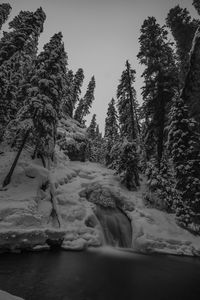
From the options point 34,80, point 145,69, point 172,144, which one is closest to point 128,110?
point 145,69

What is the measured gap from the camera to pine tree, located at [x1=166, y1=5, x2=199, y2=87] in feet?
84.1

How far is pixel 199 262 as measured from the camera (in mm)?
14367

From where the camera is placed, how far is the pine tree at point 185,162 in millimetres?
17516

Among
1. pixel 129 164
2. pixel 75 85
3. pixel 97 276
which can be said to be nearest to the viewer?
pixel 97 276

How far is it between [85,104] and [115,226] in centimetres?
4357

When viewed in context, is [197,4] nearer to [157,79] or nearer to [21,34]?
[157,79]

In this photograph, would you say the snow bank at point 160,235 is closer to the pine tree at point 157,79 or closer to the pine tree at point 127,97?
the pine tree at point 157,79

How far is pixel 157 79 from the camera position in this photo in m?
24.3

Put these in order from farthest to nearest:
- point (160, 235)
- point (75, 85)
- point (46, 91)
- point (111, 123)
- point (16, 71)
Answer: point (75, 85), point (111, 123), point (16, 71), point (46, 91), point (160, 235)

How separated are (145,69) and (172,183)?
534 inches

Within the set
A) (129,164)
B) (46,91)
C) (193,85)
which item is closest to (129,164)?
(129,164)

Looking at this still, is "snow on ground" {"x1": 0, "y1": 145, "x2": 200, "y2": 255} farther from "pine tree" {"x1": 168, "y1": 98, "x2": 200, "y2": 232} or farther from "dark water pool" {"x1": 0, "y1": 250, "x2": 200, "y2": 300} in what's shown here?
"pine tree" {"x1": 168, "y1": 98, "x2": 200, "y2": 232}

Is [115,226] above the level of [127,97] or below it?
below

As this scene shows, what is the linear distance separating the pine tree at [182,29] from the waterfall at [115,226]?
18184 mm
